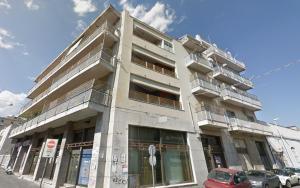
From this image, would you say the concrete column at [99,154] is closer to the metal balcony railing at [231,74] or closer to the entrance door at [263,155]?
the metal balcony railing at [231,74]

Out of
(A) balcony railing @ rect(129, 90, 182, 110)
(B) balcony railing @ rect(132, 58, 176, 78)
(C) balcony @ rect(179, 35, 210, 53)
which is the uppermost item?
(C) balcony @ rect(179, 35, 210, 53)

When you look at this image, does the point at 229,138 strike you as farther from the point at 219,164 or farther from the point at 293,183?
the point at 293,183

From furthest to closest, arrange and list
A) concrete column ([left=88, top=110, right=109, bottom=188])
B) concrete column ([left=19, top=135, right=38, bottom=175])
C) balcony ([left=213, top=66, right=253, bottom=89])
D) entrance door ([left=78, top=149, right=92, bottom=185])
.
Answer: balcony ([left=213, top=66, right=253, bottom=89]) → concrete column ([left=19, top=135, right=38, bottom=175]) → entrance door ([left=78, top=149, right=92, bottom=185]) → concrete column ([left=88, top=110, right=109, bottom=188])

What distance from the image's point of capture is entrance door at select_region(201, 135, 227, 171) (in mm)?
16122

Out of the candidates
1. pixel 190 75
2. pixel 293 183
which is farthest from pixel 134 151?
pixel 293 183

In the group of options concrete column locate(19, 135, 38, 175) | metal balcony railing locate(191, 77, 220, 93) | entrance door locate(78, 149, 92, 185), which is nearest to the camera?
entrance door locate(78, 149, 92, 185)

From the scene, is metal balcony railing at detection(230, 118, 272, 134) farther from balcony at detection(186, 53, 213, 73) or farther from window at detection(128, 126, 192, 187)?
window at detection(128, 126, 192, 187)

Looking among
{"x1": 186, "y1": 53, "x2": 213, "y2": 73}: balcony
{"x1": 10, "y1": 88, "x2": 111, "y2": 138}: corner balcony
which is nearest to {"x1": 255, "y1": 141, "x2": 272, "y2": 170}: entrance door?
{"x1": 186, "y1": 53, "x2": 213, "y2": 73}: balcony

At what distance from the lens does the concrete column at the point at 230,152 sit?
56.3 feet

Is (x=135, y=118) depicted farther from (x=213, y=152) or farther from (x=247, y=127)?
(x=247, y=127)

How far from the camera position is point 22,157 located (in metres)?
22.6

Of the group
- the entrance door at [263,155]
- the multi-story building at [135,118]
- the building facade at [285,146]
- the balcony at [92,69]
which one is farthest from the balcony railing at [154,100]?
the building facade at [285,146]

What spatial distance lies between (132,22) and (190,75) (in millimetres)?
8443

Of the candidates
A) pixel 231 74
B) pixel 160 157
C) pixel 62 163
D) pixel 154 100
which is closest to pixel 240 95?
pixel 231 74
